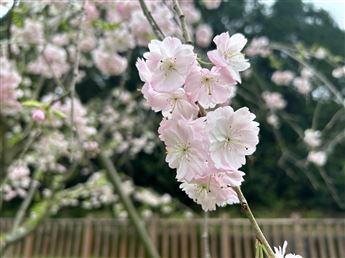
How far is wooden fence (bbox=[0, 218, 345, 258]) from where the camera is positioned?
4.83 metres

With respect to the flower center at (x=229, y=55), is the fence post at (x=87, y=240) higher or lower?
higher

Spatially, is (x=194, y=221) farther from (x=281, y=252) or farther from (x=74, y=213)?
(x=281, y=252)

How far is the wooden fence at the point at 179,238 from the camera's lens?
4828 mm

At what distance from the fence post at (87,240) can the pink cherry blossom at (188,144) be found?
5218mm

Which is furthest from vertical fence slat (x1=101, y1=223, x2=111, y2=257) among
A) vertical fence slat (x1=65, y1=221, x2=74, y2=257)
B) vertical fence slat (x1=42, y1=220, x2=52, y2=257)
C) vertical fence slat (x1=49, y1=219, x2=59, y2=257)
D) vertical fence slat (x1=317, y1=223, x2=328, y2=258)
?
vertical fence slat (x1=317, y1=223, x2=328, y2=258)

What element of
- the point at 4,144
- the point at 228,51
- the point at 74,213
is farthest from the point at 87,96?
the point at 228,51

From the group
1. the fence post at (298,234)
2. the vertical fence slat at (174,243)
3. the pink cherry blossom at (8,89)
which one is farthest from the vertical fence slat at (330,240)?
the pink cherry blossom at (8,89)

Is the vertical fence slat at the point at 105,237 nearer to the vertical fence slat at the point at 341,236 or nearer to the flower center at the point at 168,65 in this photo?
the vertical fence slat at the point at 341,236

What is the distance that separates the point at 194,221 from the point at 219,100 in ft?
15.9

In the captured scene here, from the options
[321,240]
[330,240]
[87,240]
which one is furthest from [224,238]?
[87,240]

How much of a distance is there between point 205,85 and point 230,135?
0.24 ft

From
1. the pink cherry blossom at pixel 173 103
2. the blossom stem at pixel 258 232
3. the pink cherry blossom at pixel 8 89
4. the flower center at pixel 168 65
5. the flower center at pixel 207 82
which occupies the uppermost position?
the pink cherry blossom at pixel 8 89

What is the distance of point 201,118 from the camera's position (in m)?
0.54

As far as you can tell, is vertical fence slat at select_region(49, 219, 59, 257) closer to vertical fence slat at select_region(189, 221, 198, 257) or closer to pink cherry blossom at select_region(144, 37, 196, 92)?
vertical fence slat at select_region(189, 221, 198, 257)
